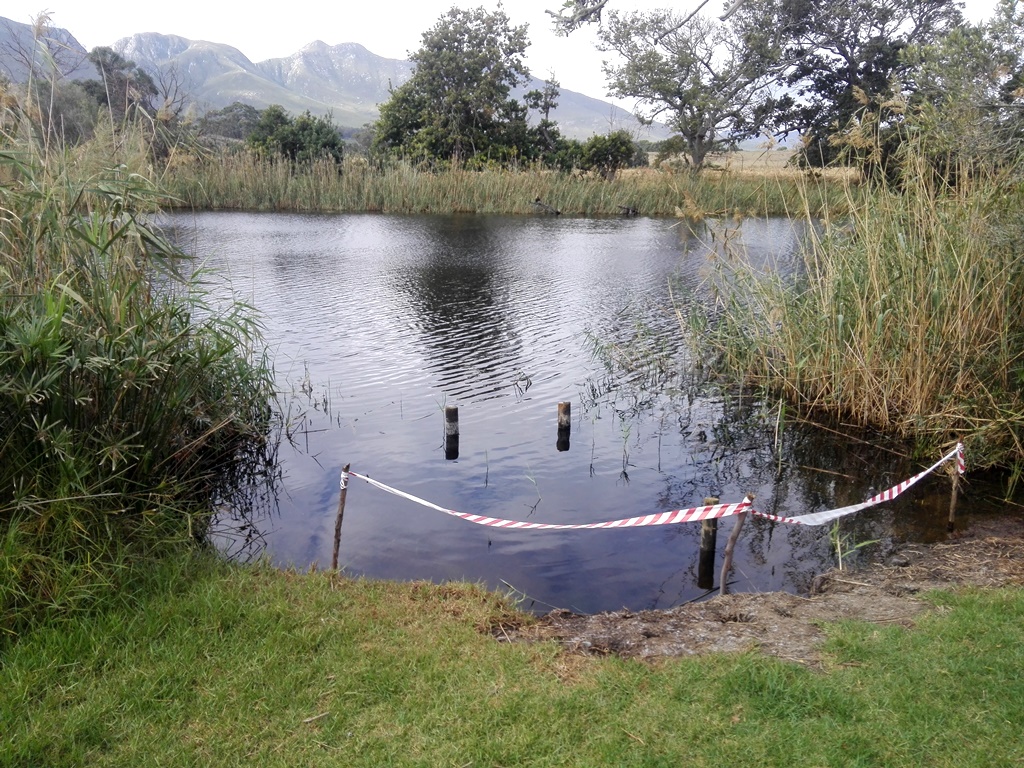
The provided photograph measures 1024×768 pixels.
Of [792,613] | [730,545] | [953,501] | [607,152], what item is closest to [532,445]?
[730,545]

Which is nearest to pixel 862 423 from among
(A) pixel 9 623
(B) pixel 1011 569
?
(B) pixel 1011 569

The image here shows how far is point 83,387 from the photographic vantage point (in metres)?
4.46

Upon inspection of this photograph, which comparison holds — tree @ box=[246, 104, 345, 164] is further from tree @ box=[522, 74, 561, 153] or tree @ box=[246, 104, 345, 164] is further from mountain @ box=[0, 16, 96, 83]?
mountain @ box=[0, 16, 96, 83]

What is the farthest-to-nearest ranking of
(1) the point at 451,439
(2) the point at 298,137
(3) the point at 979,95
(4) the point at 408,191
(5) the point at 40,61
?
(2) the point at 298,137
(4) the point at 408,191
(1) the point at 451,439
(3) the point at 979,95
(5) the point at 40,61

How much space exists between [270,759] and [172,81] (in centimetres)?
511

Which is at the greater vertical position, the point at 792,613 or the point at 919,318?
the point at 919,318

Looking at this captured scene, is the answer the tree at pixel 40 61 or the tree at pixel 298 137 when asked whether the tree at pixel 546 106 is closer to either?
the tree at pixel 298 137

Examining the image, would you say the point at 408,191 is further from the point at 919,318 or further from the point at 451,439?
the point at 919,318

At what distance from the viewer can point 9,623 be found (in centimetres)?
364

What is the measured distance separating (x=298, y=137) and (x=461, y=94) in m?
6.84

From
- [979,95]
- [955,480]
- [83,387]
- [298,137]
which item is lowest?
[955,480]

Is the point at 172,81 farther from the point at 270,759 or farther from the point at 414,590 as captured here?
the point at 270,759

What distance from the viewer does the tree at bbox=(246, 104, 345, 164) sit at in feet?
104

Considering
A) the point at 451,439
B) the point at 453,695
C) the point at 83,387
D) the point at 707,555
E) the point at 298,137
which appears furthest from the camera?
the point at 298,137
